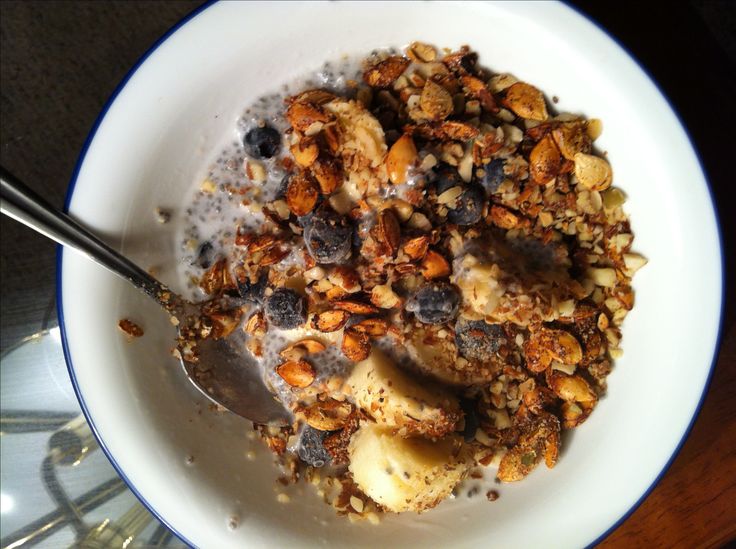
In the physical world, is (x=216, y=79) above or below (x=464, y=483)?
above

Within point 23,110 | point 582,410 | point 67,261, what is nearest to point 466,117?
point 582,410

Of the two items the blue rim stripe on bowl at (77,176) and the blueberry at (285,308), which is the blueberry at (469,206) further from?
the blue rim stripe on bowl at (77,176)

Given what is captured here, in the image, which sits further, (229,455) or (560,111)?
(229,455)

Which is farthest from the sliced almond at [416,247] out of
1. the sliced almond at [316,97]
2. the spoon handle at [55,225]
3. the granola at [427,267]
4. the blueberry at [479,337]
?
the spoon handle at [55,225]

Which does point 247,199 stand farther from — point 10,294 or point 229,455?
point 10,294

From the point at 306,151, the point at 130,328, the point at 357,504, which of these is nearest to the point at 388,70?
the point at 306,151

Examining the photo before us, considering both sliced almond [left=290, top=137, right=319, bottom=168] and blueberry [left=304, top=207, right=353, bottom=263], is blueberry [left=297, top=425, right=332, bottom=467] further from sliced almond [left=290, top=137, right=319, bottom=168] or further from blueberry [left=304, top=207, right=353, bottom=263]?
sliced almond [left=290, top=137, right=319, bottom=168]
